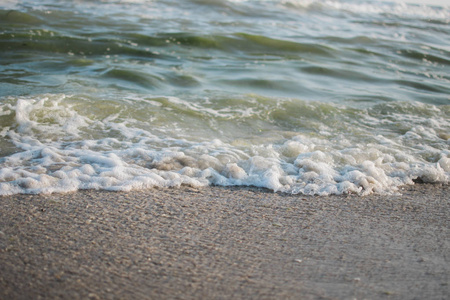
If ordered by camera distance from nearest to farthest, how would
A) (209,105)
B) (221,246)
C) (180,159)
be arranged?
(221,246)
(180,159)
(209,105)

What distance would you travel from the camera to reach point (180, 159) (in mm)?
3703

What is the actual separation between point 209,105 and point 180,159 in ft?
5.63

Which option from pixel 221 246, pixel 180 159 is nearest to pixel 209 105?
pixel 180 159

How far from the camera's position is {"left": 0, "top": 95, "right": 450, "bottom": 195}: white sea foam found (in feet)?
10.8

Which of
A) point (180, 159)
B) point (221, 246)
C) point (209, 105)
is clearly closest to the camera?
point (221, 246)

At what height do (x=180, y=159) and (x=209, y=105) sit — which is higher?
(x=209, y=105)

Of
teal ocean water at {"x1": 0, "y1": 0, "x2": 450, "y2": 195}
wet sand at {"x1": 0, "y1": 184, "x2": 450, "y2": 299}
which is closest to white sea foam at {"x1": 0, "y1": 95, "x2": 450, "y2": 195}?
teal ocean water at {"x1": 0, "y1": 0, "x2": 450, "y2": 195}

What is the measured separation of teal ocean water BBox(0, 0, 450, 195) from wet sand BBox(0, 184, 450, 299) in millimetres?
300

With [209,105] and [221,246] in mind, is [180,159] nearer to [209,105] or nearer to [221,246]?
[221,246]

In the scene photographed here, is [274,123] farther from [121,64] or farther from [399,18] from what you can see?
[399,18]

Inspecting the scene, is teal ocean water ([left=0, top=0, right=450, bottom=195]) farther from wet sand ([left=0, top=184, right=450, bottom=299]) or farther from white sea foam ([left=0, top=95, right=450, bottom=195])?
wet sand ([left=0, top=184, right=450, bottom=299])

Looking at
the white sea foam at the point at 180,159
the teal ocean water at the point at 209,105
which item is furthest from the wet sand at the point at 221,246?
the teal ocean water at the point at 209,105

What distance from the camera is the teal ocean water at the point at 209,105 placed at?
354 centimetres

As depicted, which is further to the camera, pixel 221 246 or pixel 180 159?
pixel 180 159
